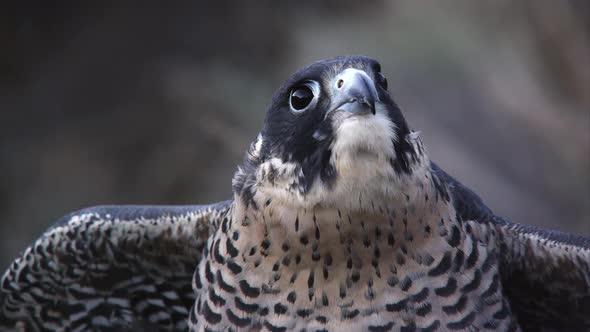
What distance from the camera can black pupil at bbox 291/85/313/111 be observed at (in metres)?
2.95

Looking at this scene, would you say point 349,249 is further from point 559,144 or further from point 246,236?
point 559,144

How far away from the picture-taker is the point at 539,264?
11.4 feet

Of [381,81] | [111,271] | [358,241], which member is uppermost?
[381,81]

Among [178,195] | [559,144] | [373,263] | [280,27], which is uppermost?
[280,27]

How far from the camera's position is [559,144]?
7.03 metres

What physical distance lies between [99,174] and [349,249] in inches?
202

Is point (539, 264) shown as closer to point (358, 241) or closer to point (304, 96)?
point (358, 241)

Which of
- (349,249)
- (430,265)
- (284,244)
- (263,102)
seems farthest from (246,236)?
(263,102)

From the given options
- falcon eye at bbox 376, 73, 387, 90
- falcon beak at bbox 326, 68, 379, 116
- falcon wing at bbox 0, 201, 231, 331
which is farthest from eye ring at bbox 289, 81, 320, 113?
falcon wing at bbox 0, 201, 231, 331

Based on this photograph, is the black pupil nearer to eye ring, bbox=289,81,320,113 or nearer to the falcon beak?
eye ring, bbox=289,81,320,113

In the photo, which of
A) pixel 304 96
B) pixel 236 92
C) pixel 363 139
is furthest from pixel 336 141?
pixel 236 92

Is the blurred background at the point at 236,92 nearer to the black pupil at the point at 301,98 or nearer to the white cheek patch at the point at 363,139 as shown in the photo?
the black pupil at the point at 301,98

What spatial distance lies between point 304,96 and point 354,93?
0.30 m

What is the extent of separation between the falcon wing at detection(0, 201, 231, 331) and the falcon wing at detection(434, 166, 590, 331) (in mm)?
1121
